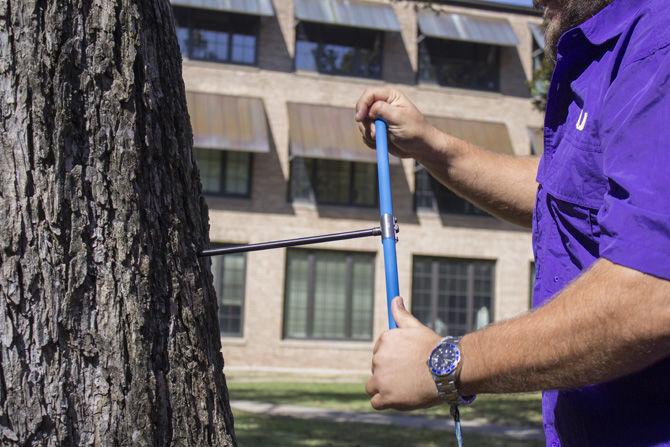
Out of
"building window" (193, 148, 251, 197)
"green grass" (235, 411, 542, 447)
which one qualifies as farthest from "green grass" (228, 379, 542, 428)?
"building window" (193, 148, 251, 197)

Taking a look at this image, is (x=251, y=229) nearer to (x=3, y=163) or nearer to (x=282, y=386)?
(x=282, y=386)

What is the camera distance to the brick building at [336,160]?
75.3 feet

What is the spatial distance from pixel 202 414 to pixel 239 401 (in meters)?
12.0

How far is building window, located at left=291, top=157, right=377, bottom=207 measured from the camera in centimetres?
2364

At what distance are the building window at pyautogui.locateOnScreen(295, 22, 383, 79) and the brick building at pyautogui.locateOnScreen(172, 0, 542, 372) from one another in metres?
0.03

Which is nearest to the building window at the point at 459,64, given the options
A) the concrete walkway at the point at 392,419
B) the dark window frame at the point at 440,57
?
the dark window frame at the point at 440,57

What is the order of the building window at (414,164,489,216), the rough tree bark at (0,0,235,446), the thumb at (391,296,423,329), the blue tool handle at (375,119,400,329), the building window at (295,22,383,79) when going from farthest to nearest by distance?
1. the building window at (414,164,489,216)
2. the building window at (295,22,383,79)
3. the blue tool handle at (375,119,400,329)
4. the rough tree bark at (0,0,235,446)
5. the thumb at (391,296,423,329)

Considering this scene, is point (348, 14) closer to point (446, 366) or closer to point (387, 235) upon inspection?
point (387, 235)

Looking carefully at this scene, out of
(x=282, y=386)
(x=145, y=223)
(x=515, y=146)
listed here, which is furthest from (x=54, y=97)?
(x=515, y=146)

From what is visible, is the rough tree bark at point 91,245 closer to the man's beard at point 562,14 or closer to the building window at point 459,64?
the man's beard at point 562,14

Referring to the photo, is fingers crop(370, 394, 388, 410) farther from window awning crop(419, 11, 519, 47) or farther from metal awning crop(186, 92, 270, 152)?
window awning crop(419, 11, 519, 47)

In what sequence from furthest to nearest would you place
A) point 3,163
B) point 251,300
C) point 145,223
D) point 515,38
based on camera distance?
point 515,38
point 251,300
point 145,223
point 3,163

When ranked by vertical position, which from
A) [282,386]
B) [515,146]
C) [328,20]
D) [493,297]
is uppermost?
[328,20]

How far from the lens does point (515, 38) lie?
984 inches
